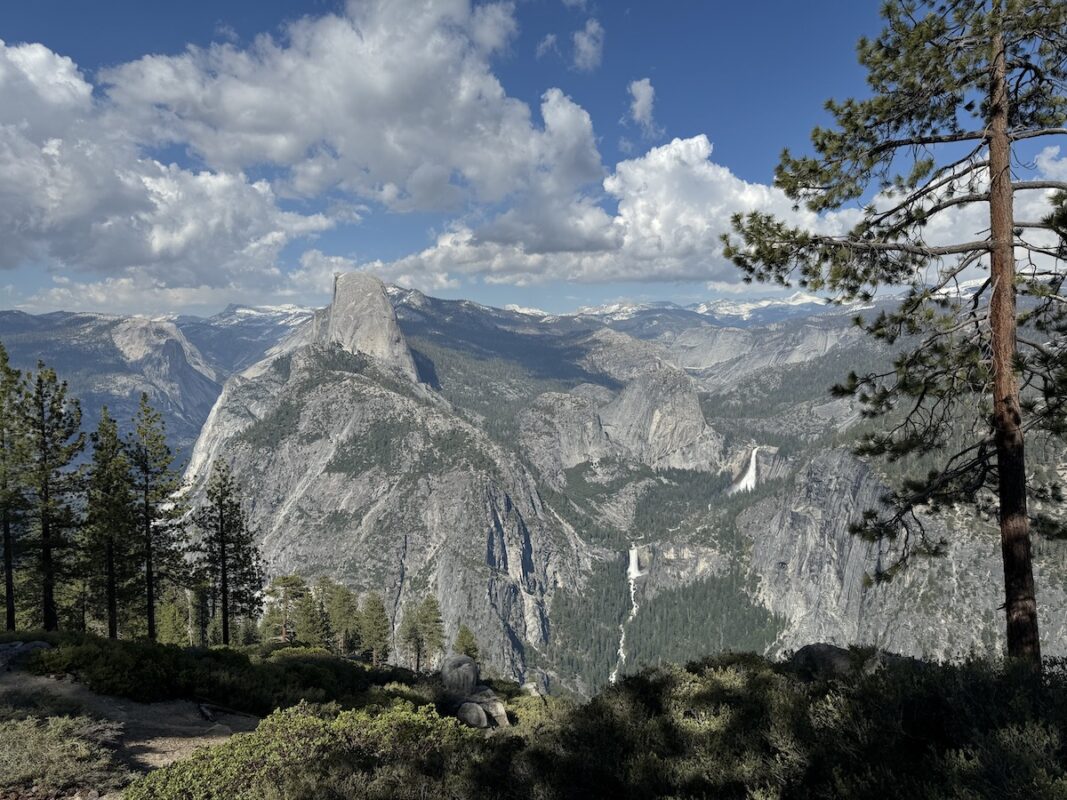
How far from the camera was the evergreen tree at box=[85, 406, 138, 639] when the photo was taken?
3114 cm

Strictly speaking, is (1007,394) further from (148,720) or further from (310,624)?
(310,624)

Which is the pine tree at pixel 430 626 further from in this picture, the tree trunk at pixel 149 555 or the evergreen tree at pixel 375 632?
the tree trunk at pixel 149 555

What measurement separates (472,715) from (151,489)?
1004 inches

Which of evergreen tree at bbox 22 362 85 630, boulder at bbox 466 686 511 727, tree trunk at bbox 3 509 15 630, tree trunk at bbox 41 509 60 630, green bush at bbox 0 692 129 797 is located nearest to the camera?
green bush at bbox 0 692 129 797

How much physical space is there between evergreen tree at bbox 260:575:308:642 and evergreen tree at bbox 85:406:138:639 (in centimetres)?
1776

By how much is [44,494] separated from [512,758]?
1296 inches

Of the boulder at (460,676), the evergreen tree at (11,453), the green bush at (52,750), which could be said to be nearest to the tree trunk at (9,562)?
the evergreen tree at (11,453)

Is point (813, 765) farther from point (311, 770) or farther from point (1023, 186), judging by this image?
point (1023, 186)

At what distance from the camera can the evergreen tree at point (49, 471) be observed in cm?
2922

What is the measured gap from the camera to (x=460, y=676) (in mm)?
26188

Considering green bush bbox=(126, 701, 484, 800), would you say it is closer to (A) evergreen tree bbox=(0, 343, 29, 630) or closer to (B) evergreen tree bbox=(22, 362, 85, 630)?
(A) evergreen tree bbox=(0, 343, 29, 630)

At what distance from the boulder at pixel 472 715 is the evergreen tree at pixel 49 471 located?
24.7m

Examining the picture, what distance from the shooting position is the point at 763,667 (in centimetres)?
1284

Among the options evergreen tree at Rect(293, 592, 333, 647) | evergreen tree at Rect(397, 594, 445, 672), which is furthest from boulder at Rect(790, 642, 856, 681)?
evergreen tree at Rect(397, 594, 445, 672)
